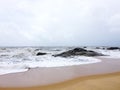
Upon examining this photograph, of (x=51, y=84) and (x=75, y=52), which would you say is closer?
(x=51, y=84)

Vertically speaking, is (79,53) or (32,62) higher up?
(32,62)

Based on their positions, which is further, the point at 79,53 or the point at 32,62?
the point at 79,53

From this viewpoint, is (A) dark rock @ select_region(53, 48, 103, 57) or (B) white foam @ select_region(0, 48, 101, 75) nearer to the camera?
(B) white foam @ select_region(0, 48, 101, 75)

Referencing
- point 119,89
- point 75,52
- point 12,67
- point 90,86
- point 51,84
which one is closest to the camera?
point 119,89

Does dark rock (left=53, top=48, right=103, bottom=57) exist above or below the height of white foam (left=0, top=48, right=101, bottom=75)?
below

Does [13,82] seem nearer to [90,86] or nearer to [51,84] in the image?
[51,84]

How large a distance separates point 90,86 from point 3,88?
10.1 feet

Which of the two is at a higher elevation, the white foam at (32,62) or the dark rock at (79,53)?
the white foam at (32,62)

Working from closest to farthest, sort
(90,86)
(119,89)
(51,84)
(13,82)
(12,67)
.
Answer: (119,89) → (90,86) → (51,84) → (13,82) → (12,67)

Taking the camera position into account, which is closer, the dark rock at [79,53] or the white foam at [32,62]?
the white foam at [32,62]

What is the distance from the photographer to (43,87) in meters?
6.36

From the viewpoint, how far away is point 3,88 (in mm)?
6352

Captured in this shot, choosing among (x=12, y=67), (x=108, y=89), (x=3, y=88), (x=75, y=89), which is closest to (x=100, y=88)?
(x=108, y=89)

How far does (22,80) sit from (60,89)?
226 cm
